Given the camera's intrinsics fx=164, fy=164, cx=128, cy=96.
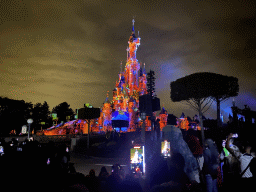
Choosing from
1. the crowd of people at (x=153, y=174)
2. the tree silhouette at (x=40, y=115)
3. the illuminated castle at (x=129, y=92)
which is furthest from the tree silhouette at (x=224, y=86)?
the tree silhouette at (x=40, y=115)

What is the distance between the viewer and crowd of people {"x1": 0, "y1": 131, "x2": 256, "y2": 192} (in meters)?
3.07

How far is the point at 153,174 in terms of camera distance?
495 centimetres

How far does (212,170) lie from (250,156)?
149cm

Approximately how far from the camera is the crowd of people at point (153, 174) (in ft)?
10.1

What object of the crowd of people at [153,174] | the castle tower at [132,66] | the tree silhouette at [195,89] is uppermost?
the castle tower at [132,66]

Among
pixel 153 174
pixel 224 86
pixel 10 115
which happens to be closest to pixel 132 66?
pixel 10 115

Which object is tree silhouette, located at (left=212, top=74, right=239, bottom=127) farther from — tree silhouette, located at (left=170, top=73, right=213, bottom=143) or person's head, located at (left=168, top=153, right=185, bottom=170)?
person's head, located at (left=168, top=153, right=185, bottom=170)

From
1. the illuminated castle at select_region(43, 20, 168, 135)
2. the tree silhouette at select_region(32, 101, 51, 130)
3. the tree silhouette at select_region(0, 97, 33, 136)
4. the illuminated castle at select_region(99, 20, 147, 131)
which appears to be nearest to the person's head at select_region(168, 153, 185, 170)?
the illuminated castle at select_region(43, 20, 168, 135)

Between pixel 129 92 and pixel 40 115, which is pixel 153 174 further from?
pixel 40 115

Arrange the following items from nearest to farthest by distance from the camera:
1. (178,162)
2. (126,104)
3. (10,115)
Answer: (178,162) < (10,115) < (126,104)

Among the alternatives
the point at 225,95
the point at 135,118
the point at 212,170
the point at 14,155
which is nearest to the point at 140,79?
the point at 135,118

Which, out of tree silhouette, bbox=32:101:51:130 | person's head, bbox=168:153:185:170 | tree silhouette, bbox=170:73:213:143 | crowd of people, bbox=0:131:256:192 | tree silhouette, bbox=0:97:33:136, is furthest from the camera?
tree silhouette, bbox=32:101:51:130

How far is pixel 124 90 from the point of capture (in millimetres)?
74625

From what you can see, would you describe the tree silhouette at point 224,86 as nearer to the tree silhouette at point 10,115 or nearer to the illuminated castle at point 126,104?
the illuminated castle at point 126,104
